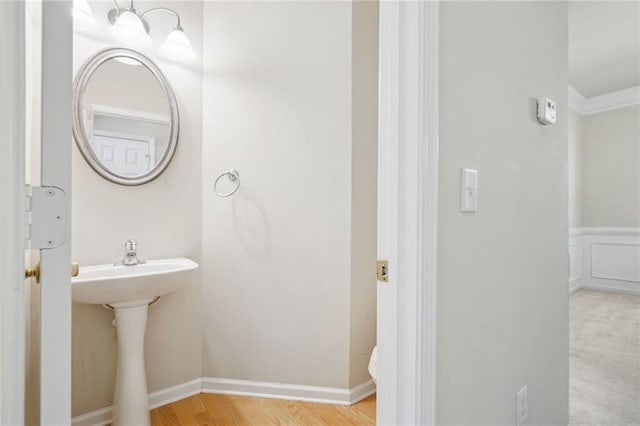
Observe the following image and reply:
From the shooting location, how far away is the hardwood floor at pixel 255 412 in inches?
68.6

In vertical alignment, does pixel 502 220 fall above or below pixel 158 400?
above

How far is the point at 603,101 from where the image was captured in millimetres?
4691

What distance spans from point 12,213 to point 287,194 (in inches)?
59.7

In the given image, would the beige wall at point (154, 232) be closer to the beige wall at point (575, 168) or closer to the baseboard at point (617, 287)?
the beige wall at point (575, 168)

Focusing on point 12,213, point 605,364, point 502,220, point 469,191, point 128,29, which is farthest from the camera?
point 605,364

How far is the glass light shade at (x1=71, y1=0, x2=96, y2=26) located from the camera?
5.29 ft

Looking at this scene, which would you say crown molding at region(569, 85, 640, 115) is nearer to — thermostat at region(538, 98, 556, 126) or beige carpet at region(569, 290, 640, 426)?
beige carpet at region(569, 290, 640, 426)

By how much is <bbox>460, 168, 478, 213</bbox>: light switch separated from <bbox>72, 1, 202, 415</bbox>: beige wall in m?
1.58

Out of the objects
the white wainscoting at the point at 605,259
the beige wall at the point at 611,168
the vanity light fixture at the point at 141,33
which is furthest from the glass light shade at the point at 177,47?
the beige wall at the point at 611,168

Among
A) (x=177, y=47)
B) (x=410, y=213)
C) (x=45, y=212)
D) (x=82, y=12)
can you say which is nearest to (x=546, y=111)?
(x=410, y=213)

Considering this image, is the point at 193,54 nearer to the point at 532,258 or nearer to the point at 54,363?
the point at 54,363

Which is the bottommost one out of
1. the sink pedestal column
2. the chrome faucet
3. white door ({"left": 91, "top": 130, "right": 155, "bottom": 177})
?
the sink pedestal column

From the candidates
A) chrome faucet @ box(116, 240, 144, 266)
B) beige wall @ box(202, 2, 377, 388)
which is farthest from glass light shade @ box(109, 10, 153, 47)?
chrome faucet @ box(116, 240, 144, 266)

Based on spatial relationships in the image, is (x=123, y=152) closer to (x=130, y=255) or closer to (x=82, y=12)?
(x=130, y=255)
